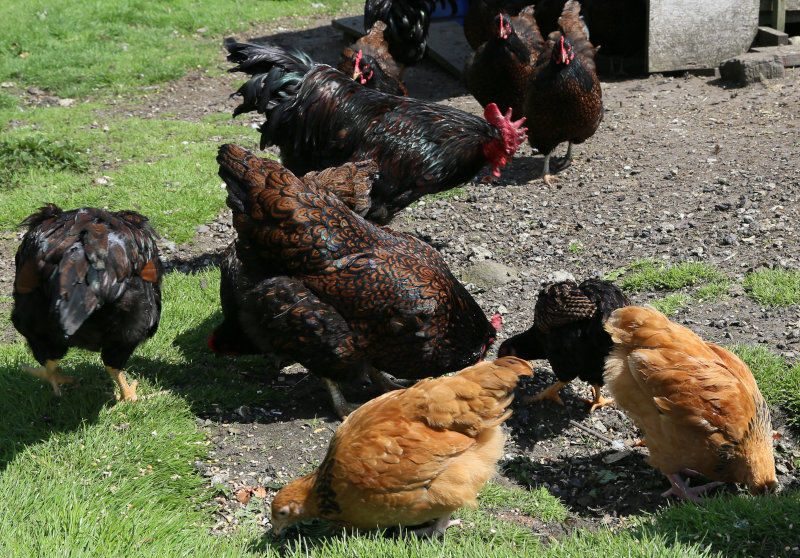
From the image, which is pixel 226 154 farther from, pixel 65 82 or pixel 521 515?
pixel 65 82

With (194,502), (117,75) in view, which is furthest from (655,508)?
(117,75)

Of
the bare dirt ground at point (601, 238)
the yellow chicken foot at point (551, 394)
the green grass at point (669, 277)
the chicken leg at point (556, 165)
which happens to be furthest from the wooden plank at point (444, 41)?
the yellow chicken foot at point (551, 394)

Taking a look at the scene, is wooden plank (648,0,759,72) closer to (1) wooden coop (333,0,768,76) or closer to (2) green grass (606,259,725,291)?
(1) wooden coop (333,0,768,76)

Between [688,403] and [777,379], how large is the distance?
1.16 meters

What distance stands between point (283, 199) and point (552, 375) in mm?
2304

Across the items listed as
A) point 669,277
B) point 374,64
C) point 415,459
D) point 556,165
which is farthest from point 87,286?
point 556,165

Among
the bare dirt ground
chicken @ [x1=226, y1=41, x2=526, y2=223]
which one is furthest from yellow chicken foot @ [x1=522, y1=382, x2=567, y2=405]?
chicken @ [x1=226, y1=41, x2=526, y2=223]

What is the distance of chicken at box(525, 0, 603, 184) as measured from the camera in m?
7.62

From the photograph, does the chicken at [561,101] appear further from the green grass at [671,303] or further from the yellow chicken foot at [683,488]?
the yellow chicken foot at [683,488]

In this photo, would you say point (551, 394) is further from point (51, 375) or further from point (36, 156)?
point (36, 156)

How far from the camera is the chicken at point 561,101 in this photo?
7.62 m

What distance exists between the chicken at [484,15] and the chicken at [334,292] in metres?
6.96

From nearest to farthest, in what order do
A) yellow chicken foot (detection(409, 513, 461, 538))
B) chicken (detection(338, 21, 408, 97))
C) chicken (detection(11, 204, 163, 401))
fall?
1. yellow chicken foot (detection(409, 513, 461, 538))
2. chicken (detection(11, 204, 163, 401))
3. chicken (detection(338, 21, 408, 97))

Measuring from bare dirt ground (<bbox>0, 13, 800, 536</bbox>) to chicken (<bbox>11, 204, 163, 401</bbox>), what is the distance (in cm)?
81
